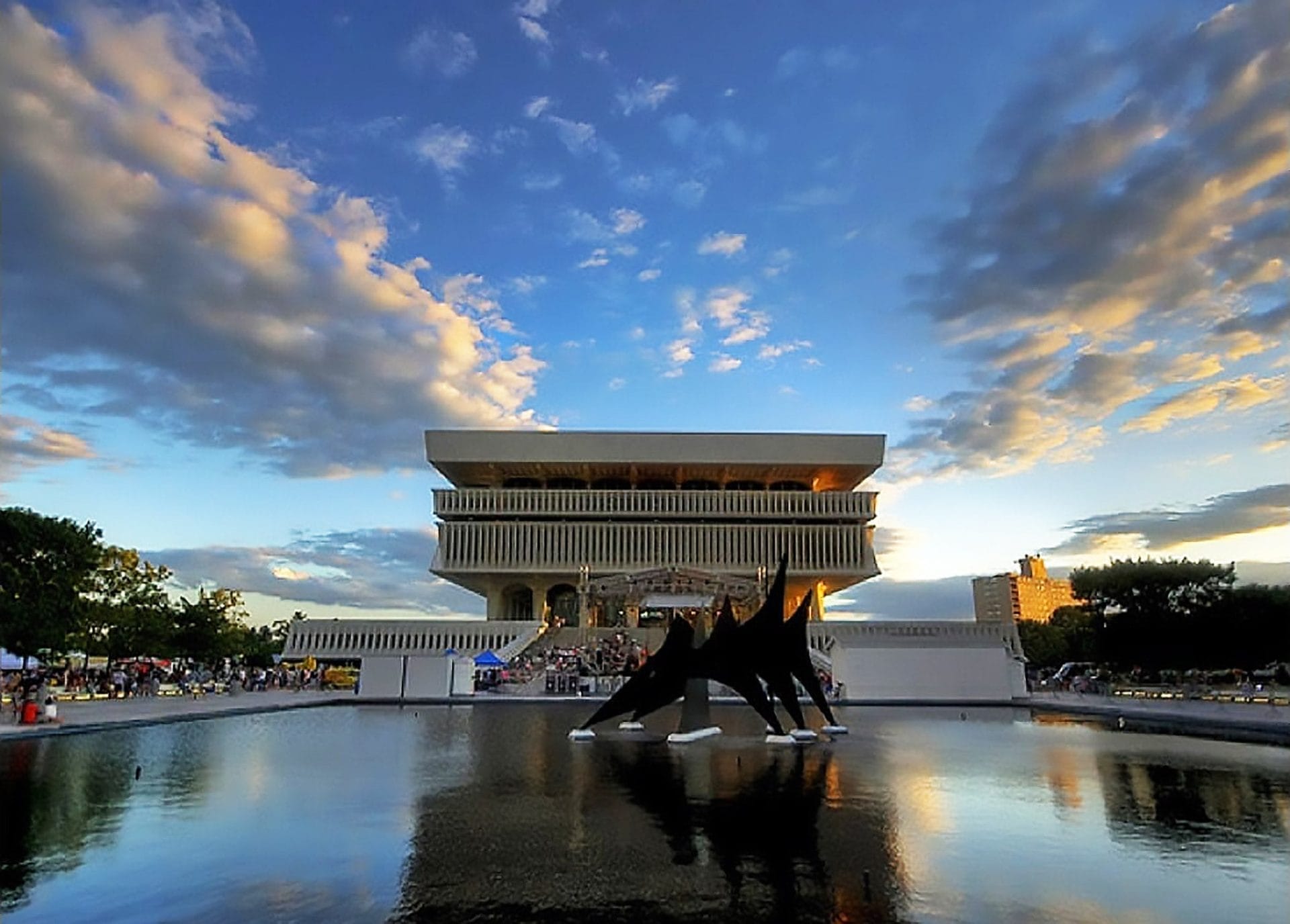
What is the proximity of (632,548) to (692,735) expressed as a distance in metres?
61.3

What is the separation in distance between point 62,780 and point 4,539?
22300mm

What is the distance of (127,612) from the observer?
1619 inches

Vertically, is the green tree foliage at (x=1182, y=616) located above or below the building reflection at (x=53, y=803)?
above

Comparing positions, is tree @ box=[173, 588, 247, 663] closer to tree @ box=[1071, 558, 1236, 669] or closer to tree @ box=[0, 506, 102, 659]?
tree @ box=[0, 506, 102, 659]

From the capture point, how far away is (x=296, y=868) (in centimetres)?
915

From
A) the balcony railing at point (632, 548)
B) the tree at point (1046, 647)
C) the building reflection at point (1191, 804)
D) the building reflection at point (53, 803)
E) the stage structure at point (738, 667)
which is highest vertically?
the balcony railing at point (632, 548)

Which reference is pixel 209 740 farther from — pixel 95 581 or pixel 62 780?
pixel 95 581

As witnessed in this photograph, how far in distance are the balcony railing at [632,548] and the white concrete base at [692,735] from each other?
2302 inches

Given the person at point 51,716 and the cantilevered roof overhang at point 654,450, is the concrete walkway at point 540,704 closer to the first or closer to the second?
the person at point 51,716

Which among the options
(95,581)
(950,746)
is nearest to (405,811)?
(950,746)

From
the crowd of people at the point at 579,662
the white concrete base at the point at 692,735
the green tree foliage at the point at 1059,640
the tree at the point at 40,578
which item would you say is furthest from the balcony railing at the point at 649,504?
the white concrete base at the point at 692,735

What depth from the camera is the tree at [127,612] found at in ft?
134

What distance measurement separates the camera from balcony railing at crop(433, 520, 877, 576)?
82.4 metres

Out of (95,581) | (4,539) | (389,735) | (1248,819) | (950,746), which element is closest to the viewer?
(1248,819)
